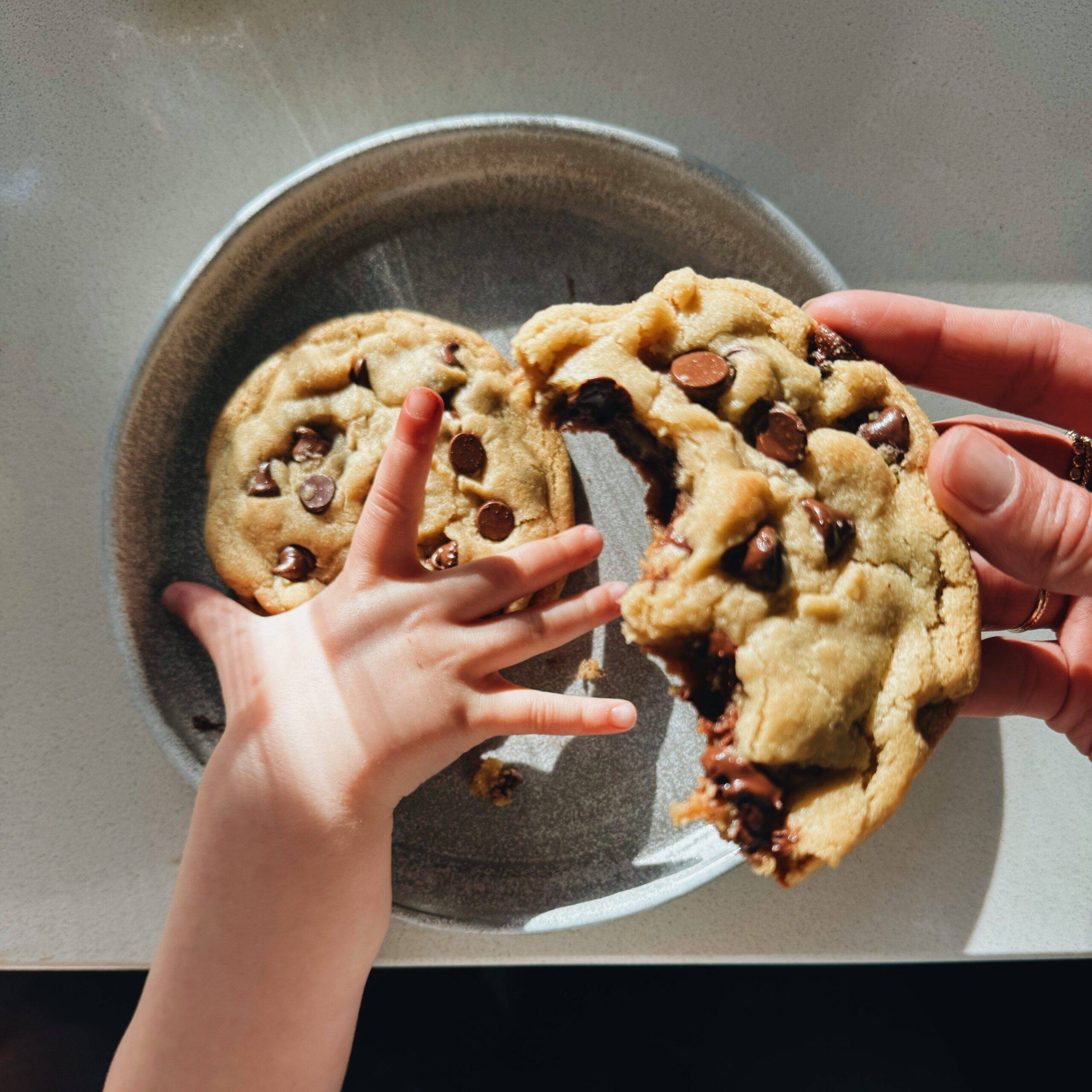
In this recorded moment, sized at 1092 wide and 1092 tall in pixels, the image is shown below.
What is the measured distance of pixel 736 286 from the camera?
1109 millimetres

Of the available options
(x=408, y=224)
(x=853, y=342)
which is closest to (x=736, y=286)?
(x=853, y=342)

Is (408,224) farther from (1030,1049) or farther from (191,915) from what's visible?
(1030,1049)

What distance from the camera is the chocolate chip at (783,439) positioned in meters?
1.00

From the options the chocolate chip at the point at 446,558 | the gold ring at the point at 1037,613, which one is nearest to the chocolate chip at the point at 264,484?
the chocolate chip at the point at 446,558

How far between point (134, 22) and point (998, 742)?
7.95 ft

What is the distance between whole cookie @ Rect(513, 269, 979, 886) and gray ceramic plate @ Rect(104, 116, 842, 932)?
0.41 m

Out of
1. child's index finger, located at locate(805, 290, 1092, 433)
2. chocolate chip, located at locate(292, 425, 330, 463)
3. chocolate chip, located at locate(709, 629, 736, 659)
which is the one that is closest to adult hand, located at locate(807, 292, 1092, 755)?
child's index finger, located at locate(805, 290, 1092, 433)

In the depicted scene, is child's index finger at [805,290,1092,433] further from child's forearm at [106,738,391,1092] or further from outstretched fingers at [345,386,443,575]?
child's forearm at [106,738,391,1092]

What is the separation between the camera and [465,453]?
1.36 meters

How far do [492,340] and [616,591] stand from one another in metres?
0.59

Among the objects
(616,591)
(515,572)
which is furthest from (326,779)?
(616,591)

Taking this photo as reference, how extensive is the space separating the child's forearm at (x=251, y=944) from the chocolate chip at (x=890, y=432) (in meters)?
0.98

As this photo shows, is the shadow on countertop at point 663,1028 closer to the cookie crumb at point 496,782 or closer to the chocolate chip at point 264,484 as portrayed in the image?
the cookie crumb at point 496,782

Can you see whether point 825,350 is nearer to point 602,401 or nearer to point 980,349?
point 602,401
